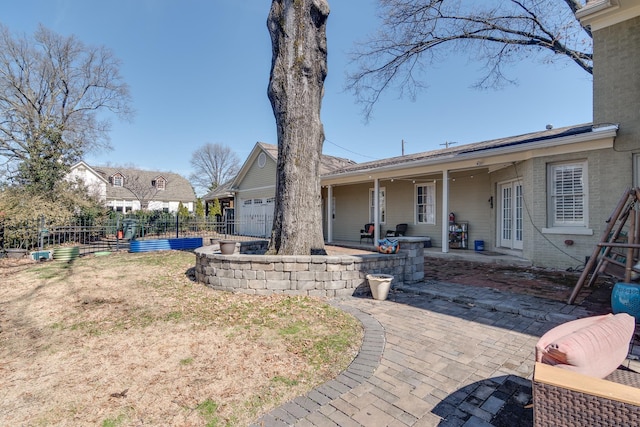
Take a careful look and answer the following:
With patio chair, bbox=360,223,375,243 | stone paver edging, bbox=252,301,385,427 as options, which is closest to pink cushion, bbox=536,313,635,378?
stone paver edging, bbox=252,301,385,427

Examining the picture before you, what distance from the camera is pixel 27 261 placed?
9.34 m

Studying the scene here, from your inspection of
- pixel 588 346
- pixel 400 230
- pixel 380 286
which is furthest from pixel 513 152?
pixel 588 346

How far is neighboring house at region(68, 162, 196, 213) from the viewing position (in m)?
33.1

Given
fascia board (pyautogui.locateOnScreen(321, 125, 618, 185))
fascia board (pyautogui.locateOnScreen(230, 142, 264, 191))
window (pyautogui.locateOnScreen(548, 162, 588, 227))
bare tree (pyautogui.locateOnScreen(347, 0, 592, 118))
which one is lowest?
window (pyautogui.locateOnScreen(548, 162, 588, 227))

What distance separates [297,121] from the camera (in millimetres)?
6484

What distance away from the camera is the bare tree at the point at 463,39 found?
37.8 ft

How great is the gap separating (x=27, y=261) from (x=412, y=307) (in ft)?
36.6

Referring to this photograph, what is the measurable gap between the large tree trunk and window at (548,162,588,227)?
242 inches

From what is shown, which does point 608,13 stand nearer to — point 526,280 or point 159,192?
point 526,280

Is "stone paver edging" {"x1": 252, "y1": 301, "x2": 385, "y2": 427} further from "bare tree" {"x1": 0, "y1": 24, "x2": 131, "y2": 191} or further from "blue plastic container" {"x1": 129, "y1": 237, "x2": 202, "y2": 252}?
"bare tree" {"x1": 0, "y1": 24, "x2": 131, "y2": 191}

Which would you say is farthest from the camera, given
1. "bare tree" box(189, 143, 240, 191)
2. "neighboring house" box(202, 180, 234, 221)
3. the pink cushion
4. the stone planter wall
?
"bare tree" box(189, 143, 240, 191)

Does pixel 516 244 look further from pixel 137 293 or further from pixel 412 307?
pixel 137 293

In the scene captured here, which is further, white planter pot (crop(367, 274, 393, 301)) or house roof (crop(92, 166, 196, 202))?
house roof (crop(92, 166, 196, 202))

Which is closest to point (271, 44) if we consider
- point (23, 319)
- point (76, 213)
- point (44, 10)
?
point (23, 319)
